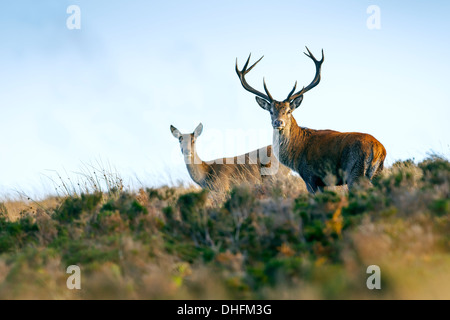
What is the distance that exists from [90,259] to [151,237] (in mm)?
658

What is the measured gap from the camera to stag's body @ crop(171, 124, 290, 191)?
13.1 m

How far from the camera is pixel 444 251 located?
14.9 feet

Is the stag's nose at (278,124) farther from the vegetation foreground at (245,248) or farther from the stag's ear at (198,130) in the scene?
the stag's ear at (198,130)

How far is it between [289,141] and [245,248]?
5317 mm

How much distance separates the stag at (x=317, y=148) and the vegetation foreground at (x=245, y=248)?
6.25 feet

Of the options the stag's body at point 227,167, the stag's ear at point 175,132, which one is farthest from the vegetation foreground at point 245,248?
the stag's ear at point 175,132

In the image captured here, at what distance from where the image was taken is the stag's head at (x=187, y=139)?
14.1 metres

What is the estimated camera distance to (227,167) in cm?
1390

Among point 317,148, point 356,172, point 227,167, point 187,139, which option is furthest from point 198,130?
point 356,172

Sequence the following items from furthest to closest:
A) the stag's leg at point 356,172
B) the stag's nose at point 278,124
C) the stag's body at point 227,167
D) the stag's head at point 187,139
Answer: the stag's head at point 187,139 → the stag's body at point 227,167 → the stag's nose at point 278,124 → the stag's leg at point 356,172

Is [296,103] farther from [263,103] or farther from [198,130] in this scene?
[198,130]

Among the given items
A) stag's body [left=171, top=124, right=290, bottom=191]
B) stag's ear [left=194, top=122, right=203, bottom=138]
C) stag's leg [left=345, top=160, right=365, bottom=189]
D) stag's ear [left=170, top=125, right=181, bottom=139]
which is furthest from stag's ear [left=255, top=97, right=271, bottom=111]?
stag's ear [left=170, top=125, right=181, bottom=139]

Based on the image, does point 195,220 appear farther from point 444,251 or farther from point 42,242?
point 444,251
